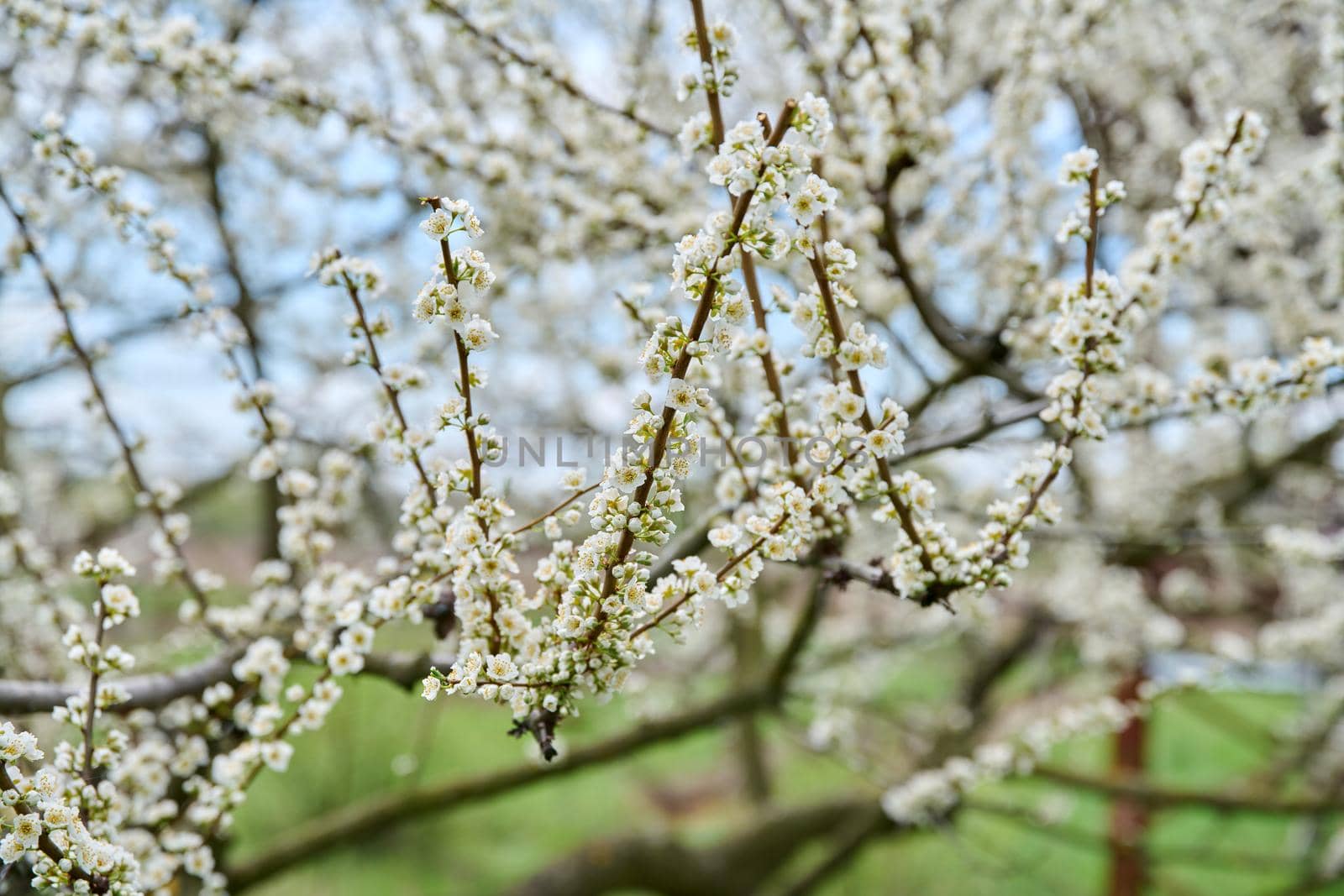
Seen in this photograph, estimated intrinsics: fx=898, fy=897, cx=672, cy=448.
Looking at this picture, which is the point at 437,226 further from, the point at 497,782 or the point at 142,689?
the point at 497,782

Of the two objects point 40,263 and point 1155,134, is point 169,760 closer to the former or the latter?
point 40,263

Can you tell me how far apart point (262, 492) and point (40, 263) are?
3216mm

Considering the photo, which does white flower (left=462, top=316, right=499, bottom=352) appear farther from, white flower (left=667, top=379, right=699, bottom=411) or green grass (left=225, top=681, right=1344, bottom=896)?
green grass (left=225, top=681, right=1344, bottom=896)

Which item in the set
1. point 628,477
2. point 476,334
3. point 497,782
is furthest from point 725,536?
point 497,782

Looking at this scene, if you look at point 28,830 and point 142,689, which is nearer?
point 28,830

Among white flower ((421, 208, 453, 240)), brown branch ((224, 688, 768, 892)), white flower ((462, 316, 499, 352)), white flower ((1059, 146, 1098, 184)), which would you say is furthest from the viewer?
brown branch ((224, 688, 768, 892))

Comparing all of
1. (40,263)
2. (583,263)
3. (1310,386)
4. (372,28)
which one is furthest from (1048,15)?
(372,28)

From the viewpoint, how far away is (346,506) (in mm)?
2537

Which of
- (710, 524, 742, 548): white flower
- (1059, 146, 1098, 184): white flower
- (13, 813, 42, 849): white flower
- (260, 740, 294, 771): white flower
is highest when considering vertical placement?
(1059, 146, 1098, 184): white flower

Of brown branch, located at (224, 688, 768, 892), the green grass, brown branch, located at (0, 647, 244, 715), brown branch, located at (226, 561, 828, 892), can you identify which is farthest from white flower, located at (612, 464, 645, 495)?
the green grass

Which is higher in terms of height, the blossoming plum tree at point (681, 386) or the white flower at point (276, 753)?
the blossoming plum tree at point (681, 386)

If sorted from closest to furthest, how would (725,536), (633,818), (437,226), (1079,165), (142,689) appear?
1. (437,226)
2. (725,536)
3. (1079,165)
4. (142,689)
5. (633,818)

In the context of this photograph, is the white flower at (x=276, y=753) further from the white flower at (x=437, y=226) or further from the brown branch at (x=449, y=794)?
the brown branch at (x=449, y=794)

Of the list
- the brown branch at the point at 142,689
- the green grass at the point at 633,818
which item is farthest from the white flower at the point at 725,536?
the green grass at the point at 633,818
